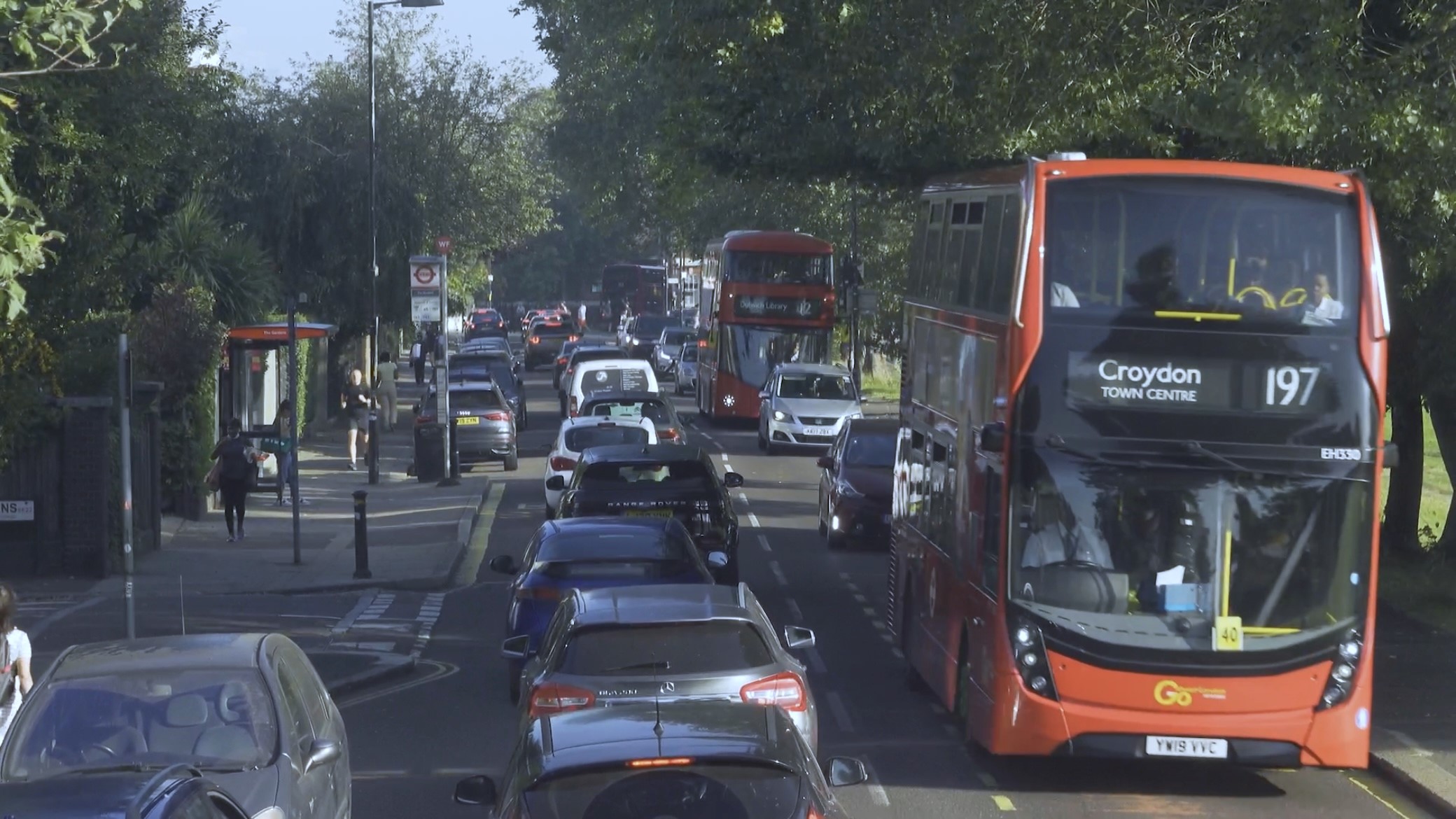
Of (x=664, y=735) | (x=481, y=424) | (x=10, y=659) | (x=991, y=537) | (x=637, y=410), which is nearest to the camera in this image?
(x=664, y=735)

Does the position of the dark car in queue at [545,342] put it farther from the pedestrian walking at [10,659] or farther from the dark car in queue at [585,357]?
the pedestrian walking at [10,659]

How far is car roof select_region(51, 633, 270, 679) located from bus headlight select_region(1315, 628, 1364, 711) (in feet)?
19.9

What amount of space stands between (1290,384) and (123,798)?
718 cm

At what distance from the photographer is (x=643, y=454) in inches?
723

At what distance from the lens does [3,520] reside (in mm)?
21109

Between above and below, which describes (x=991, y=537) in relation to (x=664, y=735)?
above

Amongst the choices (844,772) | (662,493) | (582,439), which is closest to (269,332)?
(582,439)

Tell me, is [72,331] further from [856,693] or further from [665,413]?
[856,693]

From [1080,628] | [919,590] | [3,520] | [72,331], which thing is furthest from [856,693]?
[72,331]

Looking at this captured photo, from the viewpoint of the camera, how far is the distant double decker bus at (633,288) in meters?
110

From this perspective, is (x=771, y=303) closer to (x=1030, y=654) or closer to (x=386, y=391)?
(x=386, y=391)

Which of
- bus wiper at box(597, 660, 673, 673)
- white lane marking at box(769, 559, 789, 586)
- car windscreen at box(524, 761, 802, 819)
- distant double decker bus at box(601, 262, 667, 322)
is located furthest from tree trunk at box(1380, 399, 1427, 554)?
distant double decker bus at box(601, 262, 667, 322)

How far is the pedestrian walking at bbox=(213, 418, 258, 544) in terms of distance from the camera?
24.2 m

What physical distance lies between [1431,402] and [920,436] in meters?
6.62
